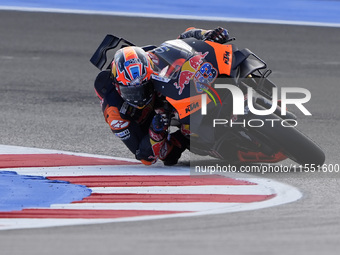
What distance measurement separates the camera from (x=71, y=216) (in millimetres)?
6207

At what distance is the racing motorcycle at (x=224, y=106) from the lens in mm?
7469

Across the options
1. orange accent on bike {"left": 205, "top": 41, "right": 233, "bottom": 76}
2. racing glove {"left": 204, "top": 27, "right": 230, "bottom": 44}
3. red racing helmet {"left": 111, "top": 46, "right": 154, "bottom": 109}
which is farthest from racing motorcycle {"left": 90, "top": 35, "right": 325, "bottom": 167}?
racing glove {"left": 204, "top": 27, "right": 230, "bottom": 44}

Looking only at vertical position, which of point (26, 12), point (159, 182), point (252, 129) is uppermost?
point (252, 129)

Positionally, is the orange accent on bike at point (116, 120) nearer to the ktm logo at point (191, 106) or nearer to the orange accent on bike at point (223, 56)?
the ktm logo at point (191, 106)

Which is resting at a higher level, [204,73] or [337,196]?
[204,73]

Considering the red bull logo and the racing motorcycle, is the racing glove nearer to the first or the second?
the racing motorcycle

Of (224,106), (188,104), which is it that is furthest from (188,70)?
(224,106)

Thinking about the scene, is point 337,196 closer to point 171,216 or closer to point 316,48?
point 171,216

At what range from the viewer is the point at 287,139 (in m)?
7.41

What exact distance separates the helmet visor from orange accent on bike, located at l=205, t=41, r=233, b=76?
25.1 inches

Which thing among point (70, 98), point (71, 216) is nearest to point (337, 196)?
point (71, 216)

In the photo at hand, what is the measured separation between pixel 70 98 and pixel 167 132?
12.1ft

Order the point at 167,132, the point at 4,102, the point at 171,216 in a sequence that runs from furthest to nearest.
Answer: the point at 4,102, the point at 167,132, the point at 171,216

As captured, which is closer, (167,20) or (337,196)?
(337,196)
